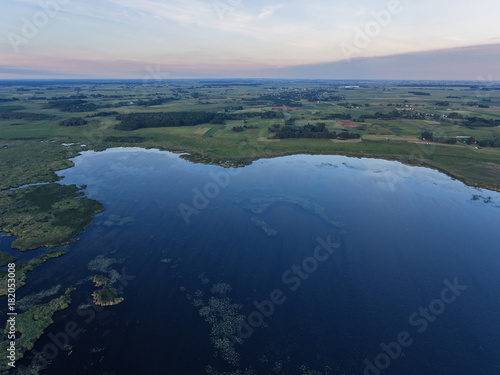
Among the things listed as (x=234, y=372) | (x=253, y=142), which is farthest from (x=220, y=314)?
(x=253, y=142)

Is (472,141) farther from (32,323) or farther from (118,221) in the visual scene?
(32,323)

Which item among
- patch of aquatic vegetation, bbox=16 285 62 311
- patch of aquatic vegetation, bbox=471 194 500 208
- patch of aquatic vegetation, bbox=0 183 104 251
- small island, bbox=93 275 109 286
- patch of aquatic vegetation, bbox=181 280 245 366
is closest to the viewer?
patch of aquatic vegetation, bbox=181 280 245 366

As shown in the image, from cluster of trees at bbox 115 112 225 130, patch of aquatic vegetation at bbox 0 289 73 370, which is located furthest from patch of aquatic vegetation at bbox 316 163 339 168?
cluster of trees at bbox 115 112 225 130

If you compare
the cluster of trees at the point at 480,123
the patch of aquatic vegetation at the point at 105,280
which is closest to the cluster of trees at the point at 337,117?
the cluster of trees at the point at 480,123

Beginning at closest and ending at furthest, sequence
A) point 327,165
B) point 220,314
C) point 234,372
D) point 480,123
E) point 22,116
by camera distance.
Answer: point 234,372 < point 220,314 < point 327,165 < point 480,123 < point 22,116

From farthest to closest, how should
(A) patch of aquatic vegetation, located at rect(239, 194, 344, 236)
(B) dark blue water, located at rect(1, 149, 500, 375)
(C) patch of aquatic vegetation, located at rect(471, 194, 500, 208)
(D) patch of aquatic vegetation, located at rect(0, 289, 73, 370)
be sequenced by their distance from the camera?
(C) patch of aquatic vegetation, located at rect(471, 194, 500, 208) → (A) patch of aquatic vegetation, located at rect(239, 194, 344, 236) → (B) dark blue water, located at rect(1, 149, 500, 375) → (D) patch of aquatic vegetation, located at rect(0, 289, 73, 370)

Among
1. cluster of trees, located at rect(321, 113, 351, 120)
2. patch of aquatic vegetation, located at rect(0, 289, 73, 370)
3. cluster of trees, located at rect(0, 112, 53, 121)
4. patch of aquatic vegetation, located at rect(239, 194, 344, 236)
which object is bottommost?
cluster of trees, located at rect(0, 112, 53, 121)

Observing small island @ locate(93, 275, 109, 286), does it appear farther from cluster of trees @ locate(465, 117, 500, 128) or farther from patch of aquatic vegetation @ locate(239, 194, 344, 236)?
cluster of trees @ locate(465, 117, 500, 128)
